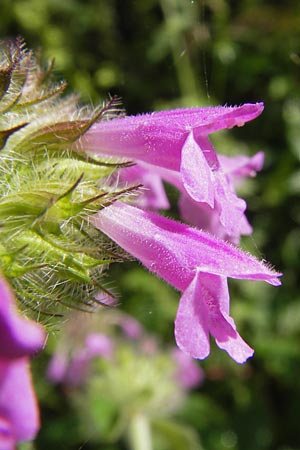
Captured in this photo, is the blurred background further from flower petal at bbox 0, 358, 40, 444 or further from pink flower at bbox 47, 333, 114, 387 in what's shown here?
flower petal at bbox 0, 358, 40, 444

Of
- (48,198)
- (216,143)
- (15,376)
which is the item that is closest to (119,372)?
(216,143)

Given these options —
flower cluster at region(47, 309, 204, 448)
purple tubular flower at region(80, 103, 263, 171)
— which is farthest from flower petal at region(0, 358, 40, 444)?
flower cluster at region(47, 309, 204, 448)

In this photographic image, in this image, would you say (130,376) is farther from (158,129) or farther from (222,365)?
(158,129)

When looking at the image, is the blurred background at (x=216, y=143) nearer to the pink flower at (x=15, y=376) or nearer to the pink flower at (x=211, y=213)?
the pink flower at (x=211, y=213)

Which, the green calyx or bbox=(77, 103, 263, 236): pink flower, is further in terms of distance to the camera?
the green calyx

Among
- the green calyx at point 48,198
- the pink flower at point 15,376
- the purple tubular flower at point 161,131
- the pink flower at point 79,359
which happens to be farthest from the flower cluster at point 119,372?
the pink flower at point 15,376

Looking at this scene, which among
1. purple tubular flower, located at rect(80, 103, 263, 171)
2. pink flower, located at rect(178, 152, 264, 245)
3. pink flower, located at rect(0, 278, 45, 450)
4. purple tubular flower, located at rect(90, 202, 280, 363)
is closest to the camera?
pink flower, located at rect(0, 278, 45, 450)

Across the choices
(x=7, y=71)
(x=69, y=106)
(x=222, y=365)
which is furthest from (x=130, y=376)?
(x=7, y=71)

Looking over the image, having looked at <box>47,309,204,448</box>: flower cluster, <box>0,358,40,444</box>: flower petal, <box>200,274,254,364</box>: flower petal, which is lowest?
<box>47,309,204,448</box>: flower cluster
